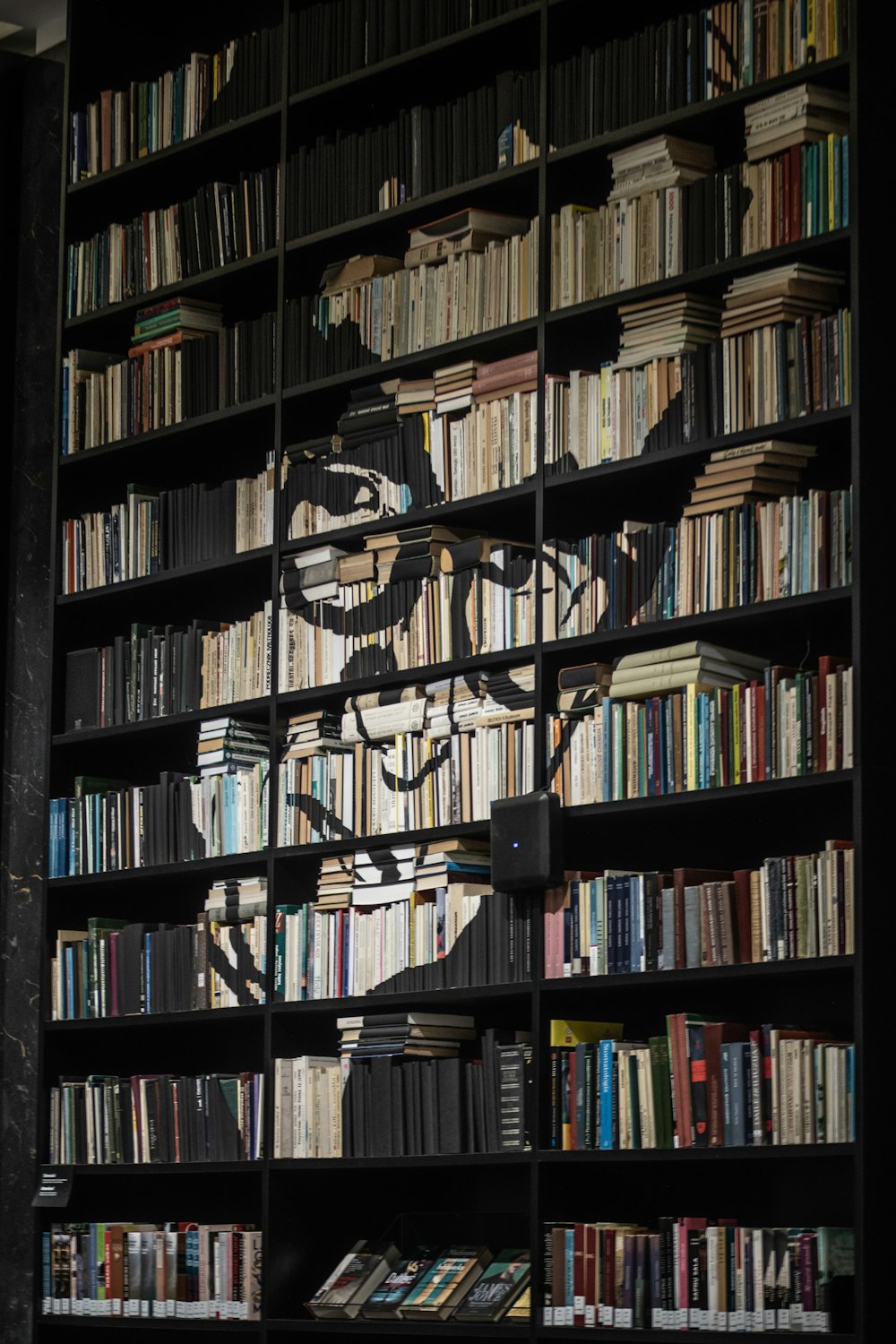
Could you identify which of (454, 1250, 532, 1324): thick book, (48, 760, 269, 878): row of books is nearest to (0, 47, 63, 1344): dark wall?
(48, 760, 269, 878): row of books

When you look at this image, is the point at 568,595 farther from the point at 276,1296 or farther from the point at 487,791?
the point at 276,1296

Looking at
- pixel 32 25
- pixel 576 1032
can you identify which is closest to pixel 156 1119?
pixel 576 1032

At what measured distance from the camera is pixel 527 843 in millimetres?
4734

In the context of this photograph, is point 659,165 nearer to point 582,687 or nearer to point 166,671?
point 582,687

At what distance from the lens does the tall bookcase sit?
441 centimetres

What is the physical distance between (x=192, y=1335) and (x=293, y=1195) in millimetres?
723

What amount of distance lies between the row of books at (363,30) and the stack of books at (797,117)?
86 centimetres

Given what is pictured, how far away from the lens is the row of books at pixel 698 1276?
416 cm

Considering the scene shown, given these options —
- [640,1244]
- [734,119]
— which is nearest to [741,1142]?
[640,1244]

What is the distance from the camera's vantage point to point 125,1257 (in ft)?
17.9

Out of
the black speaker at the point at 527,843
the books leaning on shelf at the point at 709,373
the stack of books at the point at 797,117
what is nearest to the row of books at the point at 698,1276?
the black speaker at the point at 527,843

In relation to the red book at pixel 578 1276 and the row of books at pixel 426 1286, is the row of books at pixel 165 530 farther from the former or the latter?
the red book at pixel 578 1276

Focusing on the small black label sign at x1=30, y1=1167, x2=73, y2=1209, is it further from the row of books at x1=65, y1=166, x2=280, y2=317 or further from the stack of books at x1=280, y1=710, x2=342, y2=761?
the row of books at x1=65, y1=166, x2=280, y2=317

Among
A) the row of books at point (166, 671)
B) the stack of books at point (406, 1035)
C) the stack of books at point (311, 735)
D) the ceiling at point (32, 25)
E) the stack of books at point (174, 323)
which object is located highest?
the ceiling at point (32, 25)
